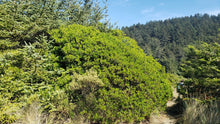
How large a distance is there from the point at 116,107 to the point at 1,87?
344 cm

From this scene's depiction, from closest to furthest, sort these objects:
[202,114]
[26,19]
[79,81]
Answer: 1. [202,114]
2. [79,81]
3. [26,19]

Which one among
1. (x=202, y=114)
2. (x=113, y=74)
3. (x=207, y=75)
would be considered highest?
(x=113, y=74)

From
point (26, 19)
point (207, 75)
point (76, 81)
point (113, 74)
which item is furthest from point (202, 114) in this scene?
point (26, 19)

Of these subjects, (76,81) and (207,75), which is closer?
(76,81)

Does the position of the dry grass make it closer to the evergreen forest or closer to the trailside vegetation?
the evergreen forest

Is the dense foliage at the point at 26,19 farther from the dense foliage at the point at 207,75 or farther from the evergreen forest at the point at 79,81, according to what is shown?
the dense foliage at the point at 207,75

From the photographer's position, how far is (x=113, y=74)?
14.2 ft

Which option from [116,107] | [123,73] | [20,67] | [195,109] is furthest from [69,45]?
[195,109]

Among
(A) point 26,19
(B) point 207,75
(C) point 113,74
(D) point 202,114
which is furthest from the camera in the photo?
(A) point 26,19

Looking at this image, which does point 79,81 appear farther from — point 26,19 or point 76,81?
point 26,19

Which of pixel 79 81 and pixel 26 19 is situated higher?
pixel 26 19

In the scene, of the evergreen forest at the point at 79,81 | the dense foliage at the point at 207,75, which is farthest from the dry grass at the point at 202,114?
the dense foliage at the point at 207,75

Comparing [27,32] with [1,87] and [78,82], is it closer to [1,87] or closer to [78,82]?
[1,87]

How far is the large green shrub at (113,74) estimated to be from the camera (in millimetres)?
4070
